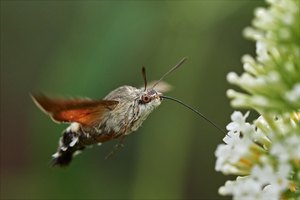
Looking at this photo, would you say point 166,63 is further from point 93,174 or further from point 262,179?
point 262,179

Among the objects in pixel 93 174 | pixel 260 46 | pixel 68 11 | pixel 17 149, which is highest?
pixel 68 11

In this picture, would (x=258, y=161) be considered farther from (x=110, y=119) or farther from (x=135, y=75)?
(x=135, y=75)

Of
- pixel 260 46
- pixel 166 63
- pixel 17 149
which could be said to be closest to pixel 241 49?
pixel 166 63

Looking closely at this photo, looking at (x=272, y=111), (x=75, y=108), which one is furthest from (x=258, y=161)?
(x=75, y=108)

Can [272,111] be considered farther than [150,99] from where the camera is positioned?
No

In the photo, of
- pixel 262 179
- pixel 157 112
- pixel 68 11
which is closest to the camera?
pixel 262 179

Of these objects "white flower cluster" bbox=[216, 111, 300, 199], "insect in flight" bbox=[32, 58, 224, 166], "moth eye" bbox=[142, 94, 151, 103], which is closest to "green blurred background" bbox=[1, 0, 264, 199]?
"insect in flight" bbox=[32, 58, 224, 166]

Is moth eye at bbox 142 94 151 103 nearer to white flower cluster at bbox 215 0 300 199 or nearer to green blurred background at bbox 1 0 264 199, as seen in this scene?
white flower cluster at bbox 215 0 300 199

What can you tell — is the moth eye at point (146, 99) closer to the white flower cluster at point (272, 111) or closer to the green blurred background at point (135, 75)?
the white flower cluster at point (272, 111)
